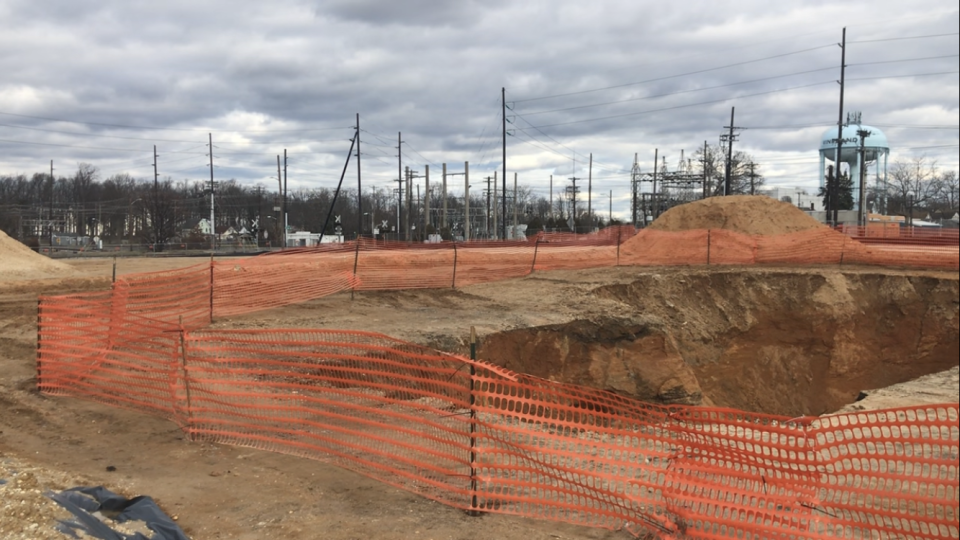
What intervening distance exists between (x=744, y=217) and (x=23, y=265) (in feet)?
92.3

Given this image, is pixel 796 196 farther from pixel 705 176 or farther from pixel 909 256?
pixel 909 256

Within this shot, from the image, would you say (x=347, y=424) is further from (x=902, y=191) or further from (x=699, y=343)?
(x=902, y=191)

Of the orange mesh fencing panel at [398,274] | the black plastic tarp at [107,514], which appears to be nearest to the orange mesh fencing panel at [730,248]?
Result: the orange mesh fencing panel at [398,274]

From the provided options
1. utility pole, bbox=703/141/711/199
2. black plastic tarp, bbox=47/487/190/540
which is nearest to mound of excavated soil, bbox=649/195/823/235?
black plastic tarp, bbox=47/487/190/540

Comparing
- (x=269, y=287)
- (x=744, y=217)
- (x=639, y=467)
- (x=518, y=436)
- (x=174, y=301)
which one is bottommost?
(x=518, y=436)

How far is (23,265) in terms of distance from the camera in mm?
22703

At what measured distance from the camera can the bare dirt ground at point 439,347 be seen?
442cm

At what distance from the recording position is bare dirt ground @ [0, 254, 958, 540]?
14.5ft

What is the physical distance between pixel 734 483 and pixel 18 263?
87.4 ft

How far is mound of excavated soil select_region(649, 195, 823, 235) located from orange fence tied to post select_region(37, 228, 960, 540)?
16539 millimetres

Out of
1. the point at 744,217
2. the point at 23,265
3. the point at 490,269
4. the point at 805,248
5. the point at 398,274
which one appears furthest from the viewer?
the point at 744,217

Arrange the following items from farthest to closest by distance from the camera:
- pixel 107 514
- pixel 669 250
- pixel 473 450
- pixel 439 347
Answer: pixel 669 250 → pixel 439 347 → pixel 473 450 → pixel 107 514

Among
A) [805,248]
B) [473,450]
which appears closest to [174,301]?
[473,450]

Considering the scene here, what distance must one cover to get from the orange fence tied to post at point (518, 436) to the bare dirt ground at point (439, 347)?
0.30 meters
